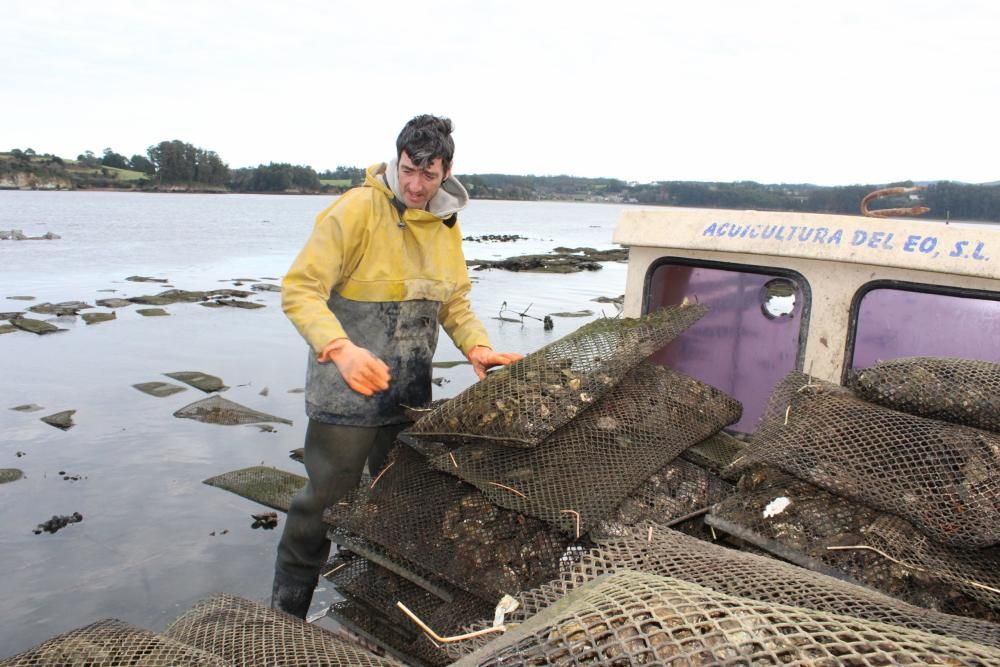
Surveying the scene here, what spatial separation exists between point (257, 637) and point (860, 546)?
7.02 feet

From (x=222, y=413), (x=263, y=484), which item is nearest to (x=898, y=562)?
(x=263, y=484)

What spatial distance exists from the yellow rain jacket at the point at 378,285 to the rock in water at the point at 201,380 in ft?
25.5

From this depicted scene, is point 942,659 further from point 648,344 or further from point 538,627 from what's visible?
point 648,344

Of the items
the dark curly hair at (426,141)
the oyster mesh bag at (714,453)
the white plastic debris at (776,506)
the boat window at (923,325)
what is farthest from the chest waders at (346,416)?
the boat window at (923,325)

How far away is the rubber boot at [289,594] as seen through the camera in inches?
159

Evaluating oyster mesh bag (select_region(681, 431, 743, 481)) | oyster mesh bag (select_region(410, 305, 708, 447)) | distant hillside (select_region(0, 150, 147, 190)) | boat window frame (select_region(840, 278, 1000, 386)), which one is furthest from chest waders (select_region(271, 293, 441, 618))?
distant hillside (select_region(0, 150, 147, 190))

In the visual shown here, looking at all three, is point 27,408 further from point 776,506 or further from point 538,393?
point 776,506

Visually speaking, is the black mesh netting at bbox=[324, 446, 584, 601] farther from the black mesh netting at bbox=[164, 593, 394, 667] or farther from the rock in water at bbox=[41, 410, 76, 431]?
the rock in water at bbox=[41, 410, 76, 431]

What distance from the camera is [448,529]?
11.4ft

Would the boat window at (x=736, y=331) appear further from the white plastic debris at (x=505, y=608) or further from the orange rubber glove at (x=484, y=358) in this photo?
the white plastic debris at (x=505, y=608)

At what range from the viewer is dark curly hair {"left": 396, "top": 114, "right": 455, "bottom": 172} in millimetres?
3576

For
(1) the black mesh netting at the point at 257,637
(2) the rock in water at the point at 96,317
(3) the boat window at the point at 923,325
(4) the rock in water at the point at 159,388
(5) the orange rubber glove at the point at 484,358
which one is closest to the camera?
(1) the black mesh netting at the point at 257,637

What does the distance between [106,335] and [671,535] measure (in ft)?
47.9

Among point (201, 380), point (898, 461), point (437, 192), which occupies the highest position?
point (437, 192)
